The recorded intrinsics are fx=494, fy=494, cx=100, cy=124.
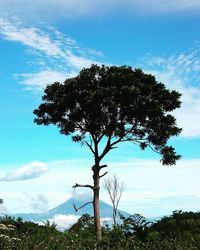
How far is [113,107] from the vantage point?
31.3 metres

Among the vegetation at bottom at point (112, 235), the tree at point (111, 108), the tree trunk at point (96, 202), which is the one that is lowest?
the vegetation at bottom at point (112, 235)

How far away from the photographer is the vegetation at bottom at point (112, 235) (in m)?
17.2

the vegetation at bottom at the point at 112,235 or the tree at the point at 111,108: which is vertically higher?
the tree at the point at 111,108

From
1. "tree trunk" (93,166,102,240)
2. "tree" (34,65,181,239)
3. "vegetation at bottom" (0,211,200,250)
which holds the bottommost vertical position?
"vegetation at bottom" (0,211,200,250)

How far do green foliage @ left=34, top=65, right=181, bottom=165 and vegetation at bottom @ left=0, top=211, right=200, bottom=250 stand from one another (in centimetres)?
482

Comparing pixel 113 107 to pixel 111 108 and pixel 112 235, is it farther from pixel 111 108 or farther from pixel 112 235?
pixel 112 235

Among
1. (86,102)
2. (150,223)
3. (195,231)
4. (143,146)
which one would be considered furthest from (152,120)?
(195,231)

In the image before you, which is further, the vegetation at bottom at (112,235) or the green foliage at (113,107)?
the green foliage at (113,107)

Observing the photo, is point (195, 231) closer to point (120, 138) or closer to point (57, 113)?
point (120, 138)

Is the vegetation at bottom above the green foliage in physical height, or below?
below

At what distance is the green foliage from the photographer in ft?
101

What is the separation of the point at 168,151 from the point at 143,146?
1.69 metres

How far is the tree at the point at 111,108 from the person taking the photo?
30.8 meters

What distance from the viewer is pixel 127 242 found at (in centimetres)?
2002
